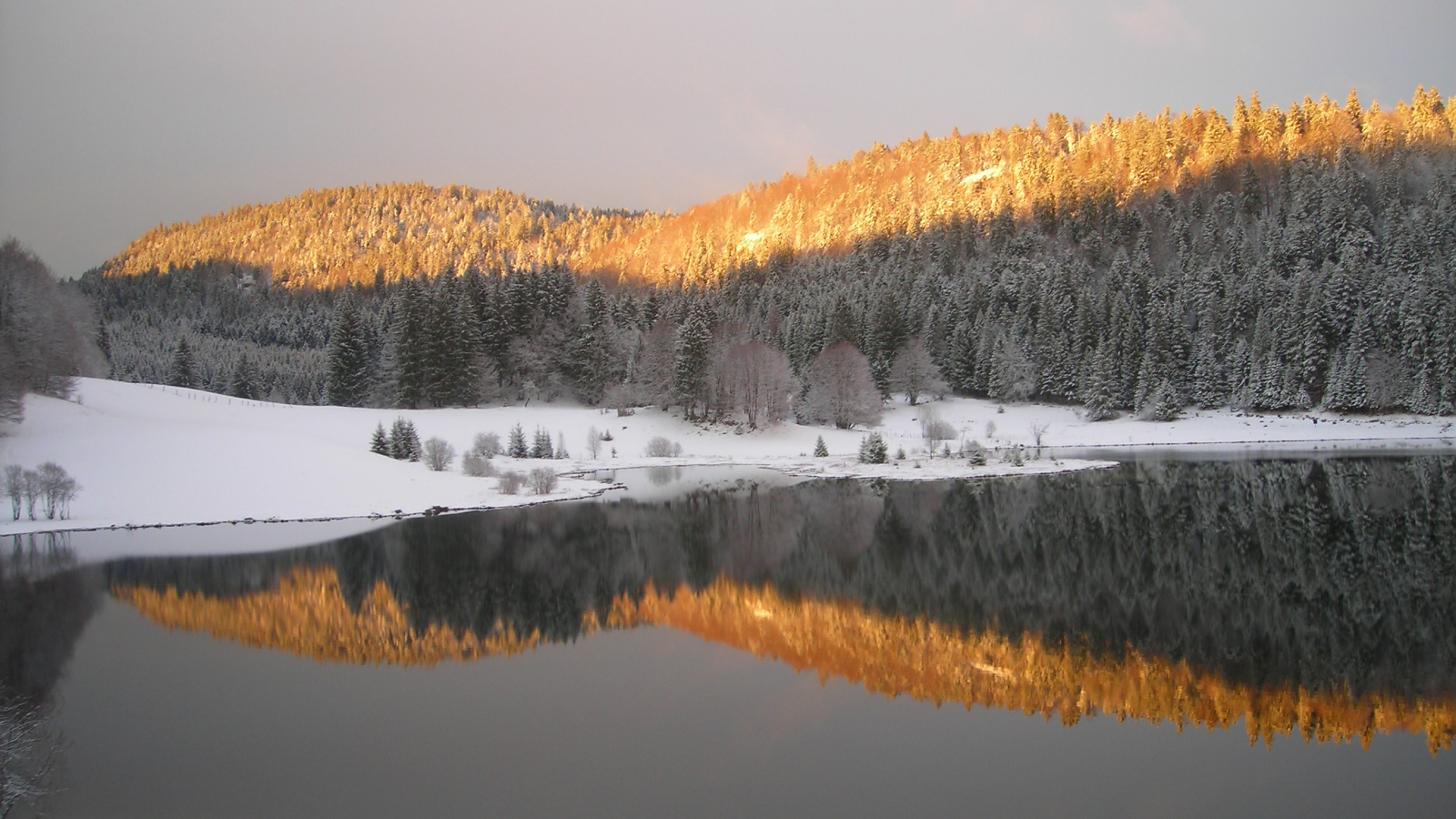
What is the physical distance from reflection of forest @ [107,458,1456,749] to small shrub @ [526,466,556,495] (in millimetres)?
5603

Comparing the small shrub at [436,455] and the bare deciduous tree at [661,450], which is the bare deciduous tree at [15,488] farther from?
the bare deciduous tree at [661,450]

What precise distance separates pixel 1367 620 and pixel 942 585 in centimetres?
699

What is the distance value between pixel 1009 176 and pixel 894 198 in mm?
19341

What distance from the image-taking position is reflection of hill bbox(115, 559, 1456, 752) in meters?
9.40

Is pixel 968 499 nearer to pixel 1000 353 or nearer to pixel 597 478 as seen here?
pixel 597 478

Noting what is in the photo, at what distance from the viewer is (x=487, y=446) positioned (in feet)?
139

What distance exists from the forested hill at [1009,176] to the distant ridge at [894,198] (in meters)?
0.30

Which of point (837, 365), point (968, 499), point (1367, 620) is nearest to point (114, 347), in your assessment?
point (837, 365)

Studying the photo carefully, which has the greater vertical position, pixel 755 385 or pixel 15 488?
pixel 755 385

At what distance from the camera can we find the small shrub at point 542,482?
32.8 metres

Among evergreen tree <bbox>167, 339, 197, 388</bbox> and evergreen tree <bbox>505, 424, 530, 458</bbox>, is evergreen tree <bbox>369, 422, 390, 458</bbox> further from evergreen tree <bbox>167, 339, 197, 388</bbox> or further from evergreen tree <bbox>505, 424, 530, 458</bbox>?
evergreen tree <bbox>167, 339, 197, 388</bbox>

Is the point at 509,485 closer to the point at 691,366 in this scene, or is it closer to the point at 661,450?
the point at 661,450

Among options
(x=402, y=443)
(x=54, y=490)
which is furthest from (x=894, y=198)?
(x=54, y=490)

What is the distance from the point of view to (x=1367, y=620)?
40.7ft
